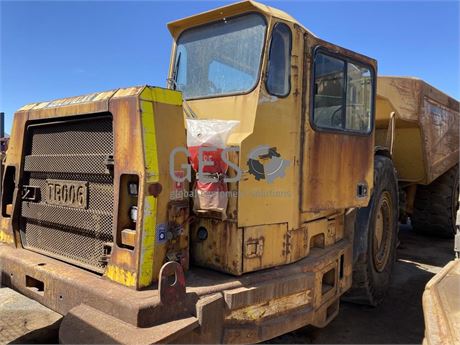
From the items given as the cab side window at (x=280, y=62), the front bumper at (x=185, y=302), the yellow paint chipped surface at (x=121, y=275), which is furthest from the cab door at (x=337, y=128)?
the yellow paint chipped surface at (x=121, y=275)

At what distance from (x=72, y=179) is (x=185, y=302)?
128cm

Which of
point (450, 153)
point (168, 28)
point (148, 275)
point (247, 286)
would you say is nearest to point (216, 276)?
point (247, 286)

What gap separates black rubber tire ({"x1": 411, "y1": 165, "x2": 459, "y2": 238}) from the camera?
284 inches

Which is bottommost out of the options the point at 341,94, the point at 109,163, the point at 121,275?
the point at 121,275

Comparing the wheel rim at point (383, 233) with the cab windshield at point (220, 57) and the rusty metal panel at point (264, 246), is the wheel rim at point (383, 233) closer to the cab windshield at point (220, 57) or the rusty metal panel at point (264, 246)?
the rusty metal panel at point (264, 246)

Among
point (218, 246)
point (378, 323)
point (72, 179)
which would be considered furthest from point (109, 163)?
point (378, 323)

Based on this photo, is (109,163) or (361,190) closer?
(109,163)

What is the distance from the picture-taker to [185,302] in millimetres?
2346

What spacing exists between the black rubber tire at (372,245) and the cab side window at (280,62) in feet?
5.88

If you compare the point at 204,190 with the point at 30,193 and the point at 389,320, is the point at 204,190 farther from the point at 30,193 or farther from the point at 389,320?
the point at 389,320

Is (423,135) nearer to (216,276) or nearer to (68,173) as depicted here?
(216,276)

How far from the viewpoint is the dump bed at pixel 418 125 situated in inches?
212

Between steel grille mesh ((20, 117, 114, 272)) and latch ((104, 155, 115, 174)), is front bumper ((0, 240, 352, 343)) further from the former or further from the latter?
latch ((104, 155, 115, 174))

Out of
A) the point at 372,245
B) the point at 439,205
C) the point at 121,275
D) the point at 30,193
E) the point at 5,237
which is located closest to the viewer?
the point at 121,275
